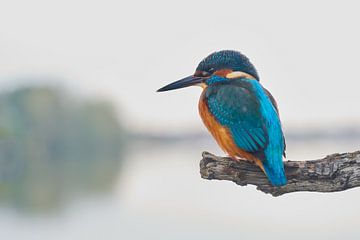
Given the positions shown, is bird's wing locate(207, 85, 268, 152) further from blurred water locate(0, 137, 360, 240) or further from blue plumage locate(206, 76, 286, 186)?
blurred water locate(0, 137, 360, 240)

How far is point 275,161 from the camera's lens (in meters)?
2.75

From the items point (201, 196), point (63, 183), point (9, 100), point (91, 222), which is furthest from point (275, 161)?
point (63, 183)

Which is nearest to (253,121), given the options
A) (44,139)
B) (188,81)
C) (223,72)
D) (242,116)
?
(242,116)

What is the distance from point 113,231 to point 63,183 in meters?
27.8

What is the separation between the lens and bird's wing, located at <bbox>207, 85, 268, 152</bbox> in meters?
2.83

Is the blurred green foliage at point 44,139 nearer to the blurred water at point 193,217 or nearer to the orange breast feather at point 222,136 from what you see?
the blurred water at point 193,217

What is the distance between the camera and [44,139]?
54156 mm

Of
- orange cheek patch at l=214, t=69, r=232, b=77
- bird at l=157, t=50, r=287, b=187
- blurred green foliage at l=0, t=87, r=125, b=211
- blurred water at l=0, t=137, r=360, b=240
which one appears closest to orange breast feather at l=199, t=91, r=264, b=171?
bird at l=157, t=50, r=287, b=187

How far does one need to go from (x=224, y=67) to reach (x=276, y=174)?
579mm

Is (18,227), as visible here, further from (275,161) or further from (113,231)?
(275,161)

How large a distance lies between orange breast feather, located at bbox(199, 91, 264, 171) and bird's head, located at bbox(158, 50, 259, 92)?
0.29 feet

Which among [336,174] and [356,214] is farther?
[356,214]

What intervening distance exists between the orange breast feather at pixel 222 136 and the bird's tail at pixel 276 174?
0.25 feet

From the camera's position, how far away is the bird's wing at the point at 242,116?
2.83 meters
